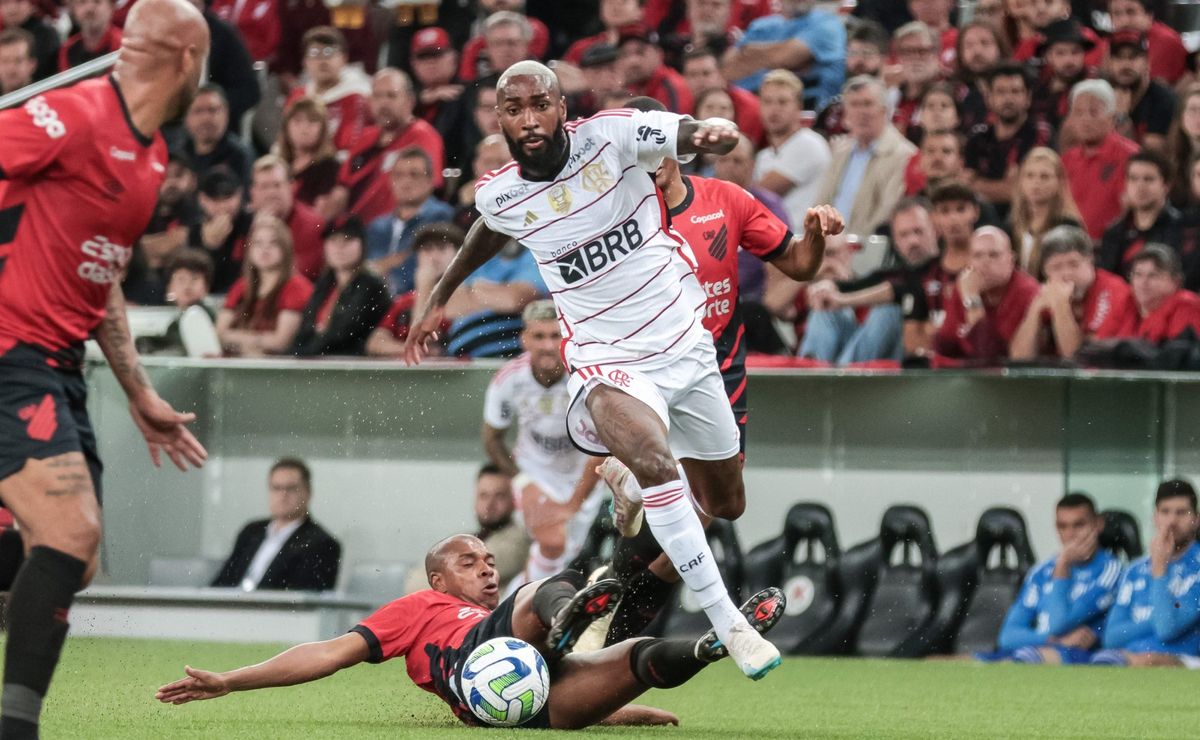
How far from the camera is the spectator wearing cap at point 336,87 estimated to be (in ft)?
51.5

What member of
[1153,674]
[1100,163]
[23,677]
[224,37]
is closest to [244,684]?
[23,677]

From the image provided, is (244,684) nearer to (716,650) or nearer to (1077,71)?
(716,650)

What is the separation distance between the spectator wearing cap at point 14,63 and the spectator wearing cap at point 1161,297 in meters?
10.1

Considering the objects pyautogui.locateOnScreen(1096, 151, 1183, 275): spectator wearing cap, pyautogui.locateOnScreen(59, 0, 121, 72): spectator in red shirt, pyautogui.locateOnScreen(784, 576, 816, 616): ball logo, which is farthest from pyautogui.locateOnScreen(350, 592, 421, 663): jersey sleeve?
pyautogui.locateOnScreen(59, 0, 121, 72): spectator in red shirt

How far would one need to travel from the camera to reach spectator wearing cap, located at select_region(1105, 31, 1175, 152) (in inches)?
525

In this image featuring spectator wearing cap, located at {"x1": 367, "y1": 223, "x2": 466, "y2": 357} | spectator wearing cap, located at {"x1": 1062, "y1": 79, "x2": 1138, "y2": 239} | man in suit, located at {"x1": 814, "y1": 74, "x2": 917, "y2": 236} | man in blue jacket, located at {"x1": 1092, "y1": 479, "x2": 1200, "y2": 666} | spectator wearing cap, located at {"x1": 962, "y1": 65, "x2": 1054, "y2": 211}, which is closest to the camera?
man in blue jacket, located at {"x1": 1092, "y1": 479, "x2": 1200, "y2": 666}

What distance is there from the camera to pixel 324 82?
1602 centimetres

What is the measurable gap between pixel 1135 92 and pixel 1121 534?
143 inches

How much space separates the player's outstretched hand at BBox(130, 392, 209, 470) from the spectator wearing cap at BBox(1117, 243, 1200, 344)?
7071 millimetres

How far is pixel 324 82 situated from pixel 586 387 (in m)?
9.09

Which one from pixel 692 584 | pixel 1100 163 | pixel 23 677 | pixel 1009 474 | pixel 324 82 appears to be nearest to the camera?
pixel 23 677

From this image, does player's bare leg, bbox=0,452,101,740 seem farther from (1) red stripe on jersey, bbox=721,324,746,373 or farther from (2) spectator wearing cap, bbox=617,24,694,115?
(2) spectator wearing cap, bbox=617,24,694,115

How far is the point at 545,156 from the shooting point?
7484 millimetres

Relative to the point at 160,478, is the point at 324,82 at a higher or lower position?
higher
